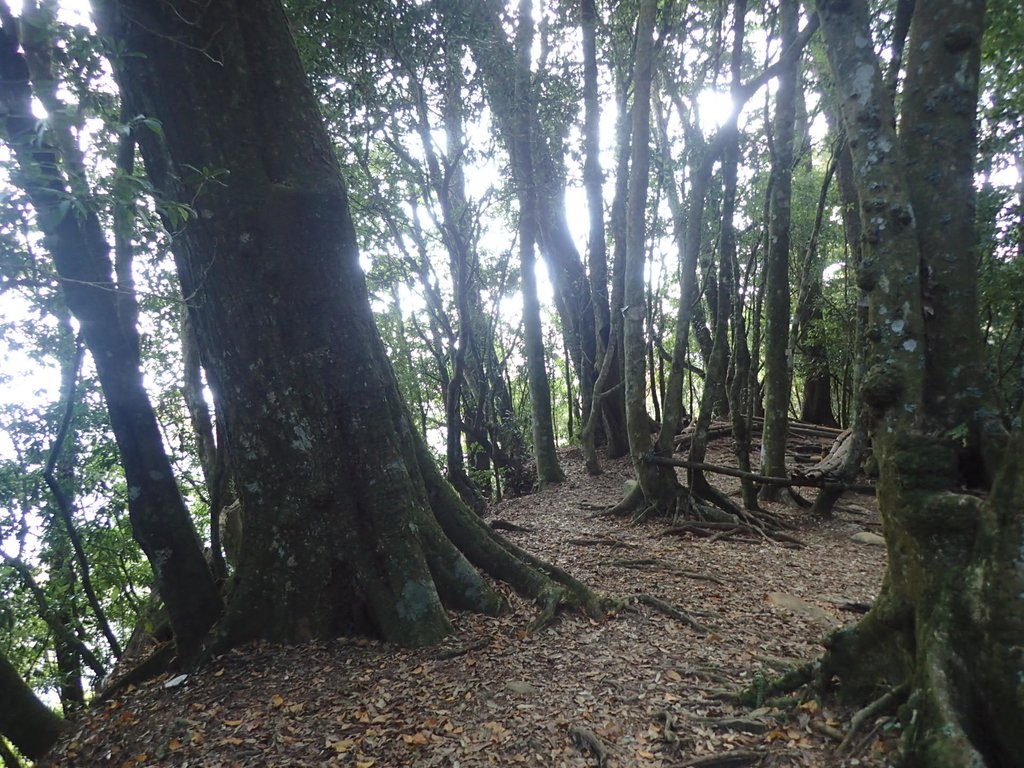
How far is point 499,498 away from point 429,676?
888 cm

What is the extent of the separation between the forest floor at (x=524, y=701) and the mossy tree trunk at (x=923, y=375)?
45 centimetres

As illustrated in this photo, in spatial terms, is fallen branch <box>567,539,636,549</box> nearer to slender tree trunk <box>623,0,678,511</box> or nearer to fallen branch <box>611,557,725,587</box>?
Answer: fallen branch <box>611,557,725,587</box>

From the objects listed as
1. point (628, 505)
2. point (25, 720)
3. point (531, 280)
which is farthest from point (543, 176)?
point (25, 720)

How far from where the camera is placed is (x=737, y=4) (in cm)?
766

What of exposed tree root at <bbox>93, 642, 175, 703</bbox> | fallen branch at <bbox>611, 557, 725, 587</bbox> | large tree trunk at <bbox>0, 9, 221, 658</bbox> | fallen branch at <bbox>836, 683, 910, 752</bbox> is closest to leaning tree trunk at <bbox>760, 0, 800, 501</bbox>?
fallen branch at <bbox>611, 557, 725, 587</bbox>

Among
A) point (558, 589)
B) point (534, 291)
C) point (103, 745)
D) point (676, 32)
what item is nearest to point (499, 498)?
point (534, 291)

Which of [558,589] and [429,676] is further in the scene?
[558,589]

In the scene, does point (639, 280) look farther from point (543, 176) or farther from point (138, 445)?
point (138, 445)

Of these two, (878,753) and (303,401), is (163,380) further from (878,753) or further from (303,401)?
(878,753)

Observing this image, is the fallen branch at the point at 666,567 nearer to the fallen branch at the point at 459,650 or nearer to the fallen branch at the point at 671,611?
the fallen branch at the point at 671,611

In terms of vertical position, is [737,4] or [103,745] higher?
[737,4]

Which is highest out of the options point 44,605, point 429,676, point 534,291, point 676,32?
point 676,32

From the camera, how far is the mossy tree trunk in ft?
8.00

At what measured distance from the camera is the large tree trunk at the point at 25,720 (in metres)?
3.92
